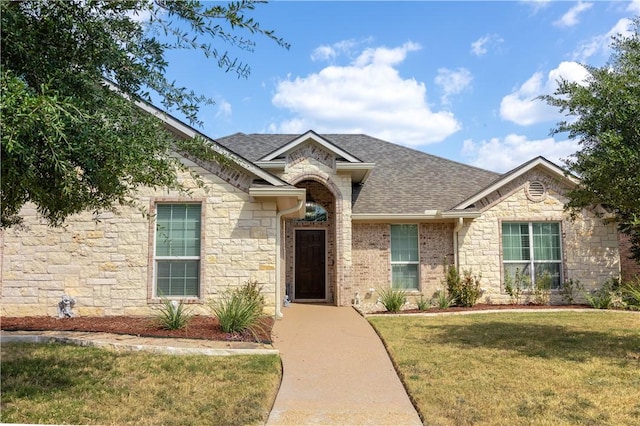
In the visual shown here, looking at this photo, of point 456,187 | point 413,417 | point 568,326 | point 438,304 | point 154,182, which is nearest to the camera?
point 413,417

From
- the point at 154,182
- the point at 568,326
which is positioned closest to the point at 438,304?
the point at 568,326

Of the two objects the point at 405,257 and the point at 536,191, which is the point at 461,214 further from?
the point at 536,191

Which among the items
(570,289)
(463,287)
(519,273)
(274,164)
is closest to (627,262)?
(570,289)

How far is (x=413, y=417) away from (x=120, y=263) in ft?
26.4

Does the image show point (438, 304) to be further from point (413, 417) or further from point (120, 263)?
point (413, 417)

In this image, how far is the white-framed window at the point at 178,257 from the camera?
11.2m

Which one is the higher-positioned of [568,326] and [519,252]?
[519,252]

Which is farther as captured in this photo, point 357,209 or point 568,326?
point 357,209

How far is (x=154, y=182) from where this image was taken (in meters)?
5.65

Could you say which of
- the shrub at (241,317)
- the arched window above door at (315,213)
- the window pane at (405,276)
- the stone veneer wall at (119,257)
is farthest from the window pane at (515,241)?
the shrub at (241,317)

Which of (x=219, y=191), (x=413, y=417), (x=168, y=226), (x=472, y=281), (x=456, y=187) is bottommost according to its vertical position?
(x=413, y=417)

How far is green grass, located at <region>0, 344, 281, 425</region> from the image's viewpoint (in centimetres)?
520

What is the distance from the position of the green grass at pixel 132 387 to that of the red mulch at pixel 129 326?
1182 millimetres

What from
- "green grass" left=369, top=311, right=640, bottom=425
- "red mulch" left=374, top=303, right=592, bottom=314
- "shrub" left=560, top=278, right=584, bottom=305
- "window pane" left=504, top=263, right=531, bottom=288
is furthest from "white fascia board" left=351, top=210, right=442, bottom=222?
"shrub" left=560, top=278, right=584, bottom=305
